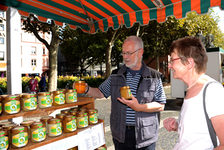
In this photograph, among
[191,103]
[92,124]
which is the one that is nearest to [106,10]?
[92,124]

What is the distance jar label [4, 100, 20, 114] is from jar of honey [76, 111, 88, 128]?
78cm

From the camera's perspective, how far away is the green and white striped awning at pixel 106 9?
121 inches

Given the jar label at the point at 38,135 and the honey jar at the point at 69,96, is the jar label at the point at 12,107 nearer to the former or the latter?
the jar label at the point at 38,135

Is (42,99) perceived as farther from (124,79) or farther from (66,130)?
(124,79)

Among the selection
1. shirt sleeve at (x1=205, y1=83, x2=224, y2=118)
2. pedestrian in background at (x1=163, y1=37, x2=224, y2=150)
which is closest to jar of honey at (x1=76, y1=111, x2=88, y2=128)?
pedestrian in background at (x1=163, y1=37, x2=224, y2=150)

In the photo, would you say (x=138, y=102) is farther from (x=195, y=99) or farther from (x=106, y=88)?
(x=195, y=99)

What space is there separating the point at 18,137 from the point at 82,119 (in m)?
0.80

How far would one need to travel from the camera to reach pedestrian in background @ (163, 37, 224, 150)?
47.6 inches

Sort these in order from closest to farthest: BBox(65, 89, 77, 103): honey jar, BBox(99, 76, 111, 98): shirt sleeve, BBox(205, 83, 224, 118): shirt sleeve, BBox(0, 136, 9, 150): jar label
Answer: BBox(205, 83, 224, 118): shirt sleeve, BBox(0, 136, 9, 150): jar label, BBox(65, 89, 77, 103): honey jar, BBox(99, 76, 111, 98): shirt sleeve

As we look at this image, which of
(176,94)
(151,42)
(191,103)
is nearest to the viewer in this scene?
(191,103)

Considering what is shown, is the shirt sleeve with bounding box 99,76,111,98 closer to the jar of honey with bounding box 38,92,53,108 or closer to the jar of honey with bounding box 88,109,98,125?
the jar of honey with bounding box 88,109,98,125

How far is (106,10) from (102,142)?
8.72 feet

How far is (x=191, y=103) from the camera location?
1.36m

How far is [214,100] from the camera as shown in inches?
47.9
